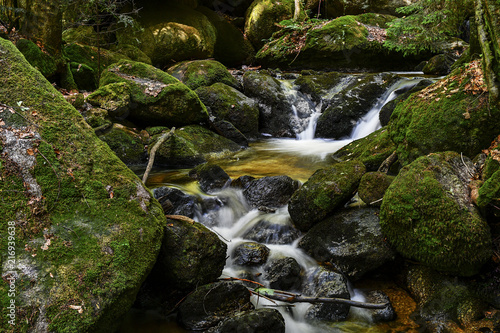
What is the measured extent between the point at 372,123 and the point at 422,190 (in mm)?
6392

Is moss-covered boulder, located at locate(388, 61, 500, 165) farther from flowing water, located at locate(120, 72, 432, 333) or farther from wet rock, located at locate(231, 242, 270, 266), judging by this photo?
wet rock, located at locate(231, 242, 270, 266)

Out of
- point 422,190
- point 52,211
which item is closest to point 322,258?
point 422,190

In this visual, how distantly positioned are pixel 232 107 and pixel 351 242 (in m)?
6.81

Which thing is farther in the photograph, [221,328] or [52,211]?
[221,328]

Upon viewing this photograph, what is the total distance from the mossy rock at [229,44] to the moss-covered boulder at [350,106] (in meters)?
7.45

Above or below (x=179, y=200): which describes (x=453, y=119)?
above

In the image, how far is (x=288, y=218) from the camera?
5316 millimetres

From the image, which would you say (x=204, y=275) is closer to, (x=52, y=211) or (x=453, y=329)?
(x=52, y=211)

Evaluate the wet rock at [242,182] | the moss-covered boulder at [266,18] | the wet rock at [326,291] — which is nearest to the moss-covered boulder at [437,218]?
the wet rock at [326,291]

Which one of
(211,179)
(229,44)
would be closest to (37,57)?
(211,179)

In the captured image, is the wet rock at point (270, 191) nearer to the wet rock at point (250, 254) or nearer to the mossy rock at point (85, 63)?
the wet rock at point (250, 254)

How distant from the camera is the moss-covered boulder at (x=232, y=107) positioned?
33.7 ft

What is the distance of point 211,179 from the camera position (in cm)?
645

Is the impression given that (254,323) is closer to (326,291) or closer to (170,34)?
(326,291)
